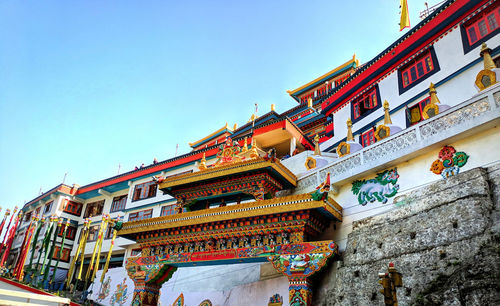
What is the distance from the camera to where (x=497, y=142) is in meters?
9.34

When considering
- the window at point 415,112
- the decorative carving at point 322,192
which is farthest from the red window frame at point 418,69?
the decorative carving at point 322,192

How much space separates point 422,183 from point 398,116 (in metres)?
6.86

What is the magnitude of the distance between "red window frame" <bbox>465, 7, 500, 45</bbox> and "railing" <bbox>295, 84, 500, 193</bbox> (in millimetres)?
5533

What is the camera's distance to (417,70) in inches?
656

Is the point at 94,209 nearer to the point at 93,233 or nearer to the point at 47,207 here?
the point at 93,233

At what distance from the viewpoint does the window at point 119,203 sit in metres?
30.9

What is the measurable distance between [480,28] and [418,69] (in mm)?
2867

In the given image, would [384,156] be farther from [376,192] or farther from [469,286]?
[469,286]

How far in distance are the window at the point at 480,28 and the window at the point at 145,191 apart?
21.9 m

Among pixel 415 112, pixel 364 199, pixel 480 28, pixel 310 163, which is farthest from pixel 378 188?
pixel 480 28

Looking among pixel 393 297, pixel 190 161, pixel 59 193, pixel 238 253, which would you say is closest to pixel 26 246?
pixel 59 193

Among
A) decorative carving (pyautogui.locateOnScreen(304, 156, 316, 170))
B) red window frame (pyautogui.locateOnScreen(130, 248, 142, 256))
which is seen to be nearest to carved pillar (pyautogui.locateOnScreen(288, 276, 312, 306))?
decorative carving (pyautogui.locateOnScreen(304, 156, 316, 170))

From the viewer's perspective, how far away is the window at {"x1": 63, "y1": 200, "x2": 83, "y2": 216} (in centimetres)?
3340

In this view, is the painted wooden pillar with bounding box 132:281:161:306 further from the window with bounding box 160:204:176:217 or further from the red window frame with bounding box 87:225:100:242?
the red window frame with bounding box 87:225:100:242
